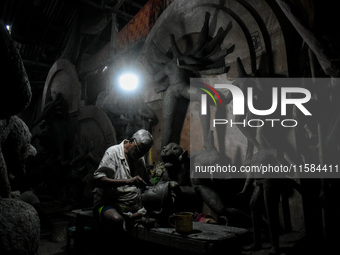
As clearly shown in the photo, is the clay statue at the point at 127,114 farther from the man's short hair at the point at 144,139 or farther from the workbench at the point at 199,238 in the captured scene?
the workbench at the point at 199,238

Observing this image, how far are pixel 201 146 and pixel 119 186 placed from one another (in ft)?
7.62

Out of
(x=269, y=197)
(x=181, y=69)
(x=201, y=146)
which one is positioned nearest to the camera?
(x=269, y=197)

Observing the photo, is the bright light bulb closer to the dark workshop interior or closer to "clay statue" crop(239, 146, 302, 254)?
the dark workshop interior

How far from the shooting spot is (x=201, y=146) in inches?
216

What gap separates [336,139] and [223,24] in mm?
3155

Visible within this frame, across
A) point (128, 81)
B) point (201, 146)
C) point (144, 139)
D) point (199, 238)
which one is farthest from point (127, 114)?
point (199, 238)

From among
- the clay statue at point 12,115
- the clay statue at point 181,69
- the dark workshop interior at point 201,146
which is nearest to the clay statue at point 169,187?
the dark workshop interior at point 201,146

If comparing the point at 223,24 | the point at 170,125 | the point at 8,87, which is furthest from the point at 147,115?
the point at 8,87

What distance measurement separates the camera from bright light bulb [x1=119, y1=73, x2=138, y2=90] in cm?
704

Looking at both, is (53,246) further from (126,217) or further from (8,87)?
(8,87)

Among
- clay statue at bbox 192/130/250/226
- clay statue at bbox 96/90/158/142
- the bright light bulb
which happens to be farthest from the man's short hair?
the bright light bulb

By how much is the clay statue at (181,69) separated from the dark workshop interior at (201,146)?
3 centimetres

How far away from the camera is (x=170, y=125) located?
5.91 meters

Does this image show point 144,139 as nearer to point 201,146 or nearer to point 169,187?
point 169,187
